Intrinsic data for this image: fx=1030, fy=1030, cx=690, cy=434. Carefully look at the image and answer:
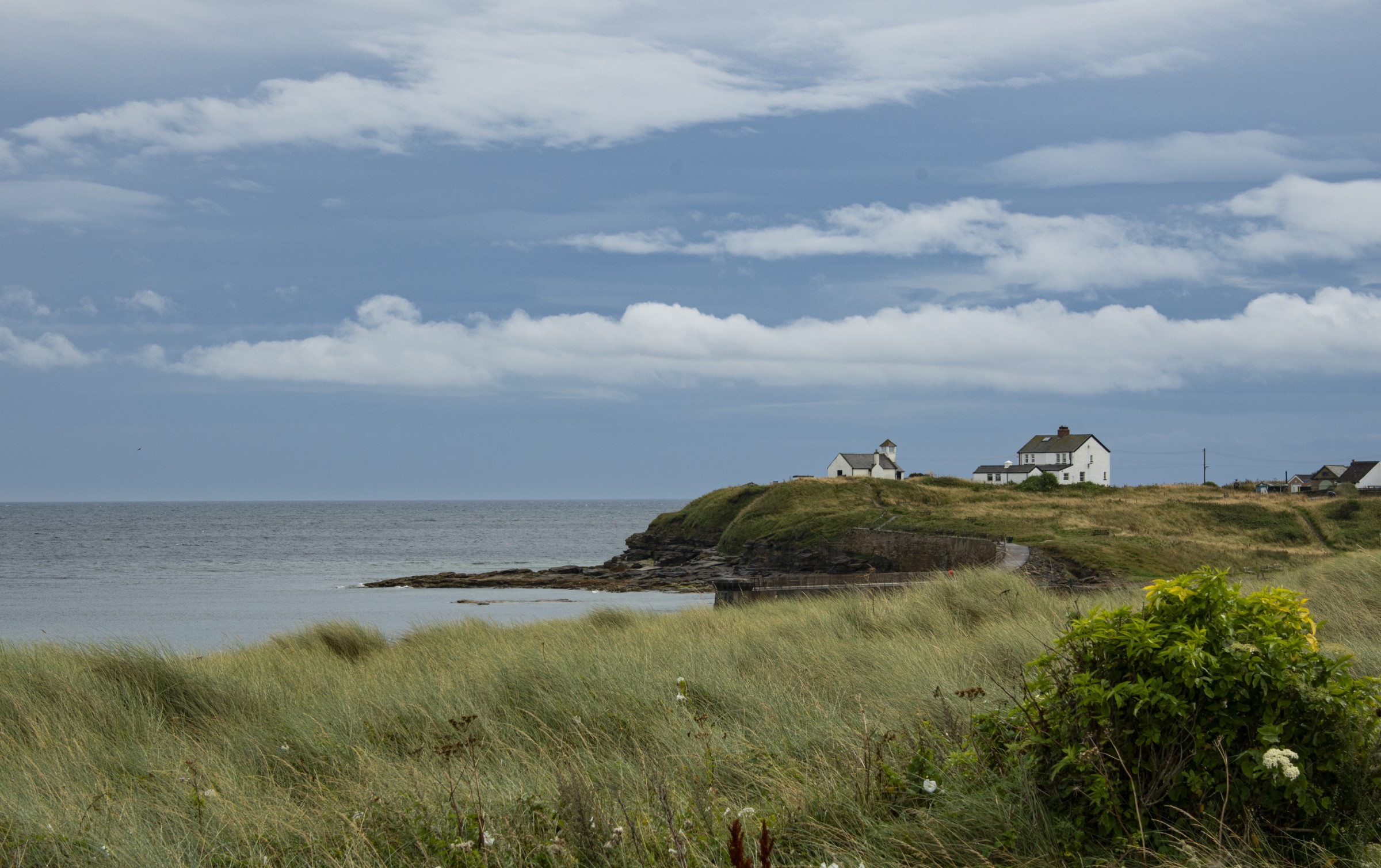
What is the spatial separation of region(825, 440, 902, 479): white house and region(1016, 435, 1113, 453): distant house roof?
15.0 meters

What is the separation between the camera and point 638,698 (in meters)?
7.83

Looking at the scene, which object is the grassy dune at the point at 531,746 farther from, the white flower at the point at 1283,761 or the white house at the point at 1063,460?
the white house at the point at 1063,460

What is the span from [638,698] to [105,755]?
381cm

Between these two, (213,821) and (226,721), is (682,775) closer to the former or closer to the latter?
(213,821)

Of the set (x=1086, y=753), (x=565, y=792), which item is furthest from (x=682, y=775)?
(x=1086, y=753)

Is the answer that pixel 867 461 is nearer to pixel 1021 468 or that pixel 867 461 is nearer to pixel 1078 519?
pixel 1021 468

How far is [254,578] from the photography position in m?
57.0

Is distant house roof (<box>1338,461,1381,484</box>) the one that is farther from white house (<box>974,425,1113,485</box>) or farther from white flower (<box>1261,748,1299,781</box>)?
white flower (<box>1261,748,1299,781</box>)

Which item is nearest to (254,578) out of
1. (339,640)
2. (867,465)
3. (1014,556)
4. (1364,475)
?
(1014,556)

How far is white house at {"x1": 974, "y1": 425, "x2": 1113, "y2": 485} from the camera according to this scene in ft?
355

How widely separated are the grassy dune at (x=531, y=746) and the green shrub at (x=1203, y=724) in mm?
272

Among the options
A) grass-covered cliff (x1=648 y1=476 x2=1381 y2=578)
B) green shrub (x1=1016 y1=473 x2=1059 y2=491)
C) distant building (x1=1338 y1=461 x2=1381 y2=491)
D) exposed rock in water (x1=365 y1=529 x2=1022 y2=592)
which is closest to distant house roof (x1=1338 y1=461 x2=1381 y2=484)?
distant building (x1=1338 y1=461 x2=1381 y2=491)

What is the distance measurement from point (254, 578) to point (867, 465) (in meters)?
73.2

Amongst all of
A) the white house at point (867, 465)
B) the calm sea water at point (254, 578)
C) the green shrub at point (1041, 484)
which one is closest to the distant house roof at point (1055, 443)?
the white house at point (867, 465)
